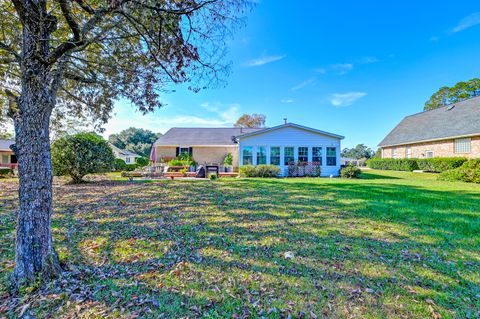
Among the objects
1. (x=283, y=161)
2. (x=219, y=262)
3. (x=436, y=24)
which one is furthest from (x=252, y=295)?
(x=436, y=24)

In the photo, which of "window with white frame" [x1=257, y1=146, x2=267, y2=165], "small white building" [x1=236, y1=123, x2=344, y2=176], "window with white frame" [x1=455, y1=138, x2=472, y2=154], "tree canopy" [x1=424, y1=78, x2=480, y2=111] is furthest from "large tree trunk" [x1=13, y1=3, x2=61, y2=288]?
"tree canopy" [x1=424, y1=78, x2=480, y2=111]

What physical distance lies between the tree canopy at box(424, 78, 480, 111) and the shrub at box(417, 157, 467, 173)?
26064mm

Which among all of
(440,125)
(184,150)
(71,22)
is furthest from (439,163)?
(71,22)

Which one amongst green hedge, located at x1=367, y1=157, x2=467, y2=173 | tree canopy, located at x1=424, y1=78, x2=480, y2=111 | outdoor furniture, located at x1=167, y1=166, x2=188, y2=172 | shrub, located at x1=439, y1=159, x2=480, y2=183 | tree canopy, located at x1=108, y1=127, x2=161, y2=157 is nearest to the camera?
shrub, located at x1=439, y1=159, x2=480, y2=183

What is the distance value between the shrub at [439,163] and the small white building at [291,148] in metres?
9.85

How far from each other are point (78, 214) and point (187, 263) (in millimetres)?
4077

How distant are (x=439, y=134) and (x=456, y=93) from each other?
26.7 metres

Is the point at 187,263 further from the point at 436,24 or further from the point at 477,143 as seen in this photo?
the point at 477,143

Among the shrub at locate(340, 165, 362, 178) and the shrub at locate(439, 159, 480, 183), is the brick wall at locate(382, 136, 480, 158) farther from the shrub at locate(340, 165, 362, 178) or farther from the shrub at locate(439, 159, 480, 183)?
the shrub at locate(340, 165, 362, 178)

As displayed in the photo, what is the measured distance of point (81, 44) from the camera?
2848mm

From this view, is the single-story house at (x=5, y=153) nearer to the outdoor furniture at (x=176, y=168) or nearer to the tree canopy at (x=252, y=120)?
the outdoor furniture at (x=176, y=168)

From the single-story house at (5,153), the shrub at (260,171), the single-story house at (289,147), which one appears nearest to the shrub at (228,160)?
the single-story house at (289,147)

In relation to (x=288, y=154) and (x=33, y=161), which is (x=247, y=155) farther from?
(x=33, y=161)

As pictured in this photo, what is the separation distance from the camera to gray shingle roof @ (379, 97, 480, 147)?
60.5 feet
